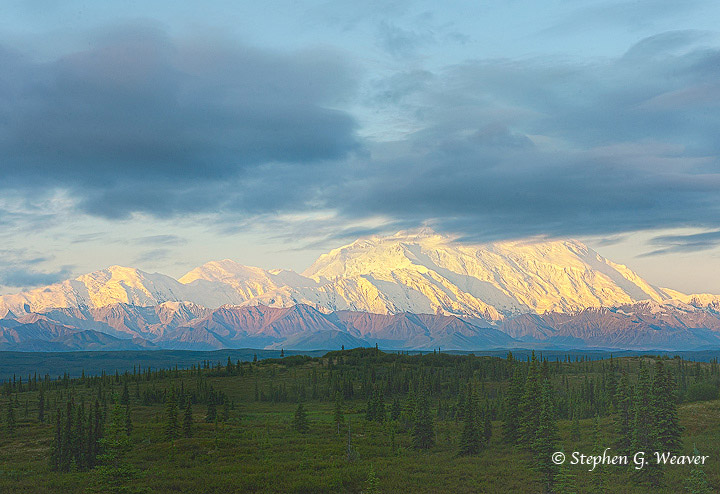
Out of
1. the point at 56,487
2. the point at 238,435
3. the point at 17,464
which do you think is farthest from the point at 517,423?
the point at 17,464

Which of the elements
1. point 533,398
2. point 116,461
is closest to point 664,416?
point 533,398

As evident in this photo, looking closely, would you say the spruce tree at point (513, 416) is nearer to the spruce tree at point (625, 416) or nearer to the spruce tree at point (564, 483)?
the spruce tree at point (625, 416)

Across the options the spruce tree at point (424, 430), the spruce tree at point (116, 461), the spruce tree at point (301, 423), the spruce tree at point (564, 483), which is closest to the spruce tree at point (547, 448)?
the spruce tree at point (564, 483)

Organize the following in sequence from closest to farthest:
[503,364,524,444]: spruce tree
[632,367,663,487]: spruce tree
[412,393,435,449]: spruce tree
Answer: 1. [632,367,663,487]: spruce tree
2. [503,364,524,444]: spruce tree
3. [412,393,435,449]: spruce tree

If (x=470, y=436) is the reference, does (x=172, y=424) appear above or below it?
above

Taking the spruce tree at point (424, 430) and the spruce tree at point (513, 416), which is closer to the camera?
the spruce tree at point (513, 416)

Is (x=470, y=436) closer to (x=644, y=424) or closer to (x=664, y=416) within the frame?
(x=644, y=424)

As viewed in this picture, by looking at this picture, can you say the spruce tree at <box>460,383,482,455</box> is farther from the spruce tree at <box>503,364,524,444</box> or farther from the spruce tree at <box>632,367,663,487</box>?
the spruce tree at <box>632,367,663,487</box>

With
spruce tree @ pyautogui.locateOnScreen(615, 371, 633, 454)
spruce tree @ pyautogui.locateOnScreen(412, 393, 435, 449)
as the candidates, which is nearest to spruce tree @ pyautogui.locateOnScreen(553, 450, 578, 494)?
spruce tree @ pyautogui.locateOnScreen(615, 371, 633, 454)

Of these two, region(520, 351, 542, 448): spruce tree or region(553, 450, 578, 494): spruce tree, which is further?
region(520, 351, 542, 448): spruce tree

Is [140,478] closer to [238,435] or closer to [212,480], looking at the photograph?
[212,480]

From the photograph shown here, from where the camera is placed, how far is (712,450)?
316ft

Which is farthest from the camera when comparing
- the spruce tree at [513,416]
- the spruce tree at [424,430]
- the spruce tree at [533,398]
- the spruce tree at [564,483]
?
the spruce tree at [424,430]

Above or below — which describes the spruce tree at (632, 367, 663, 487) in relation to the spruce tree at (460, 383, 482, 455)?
above
